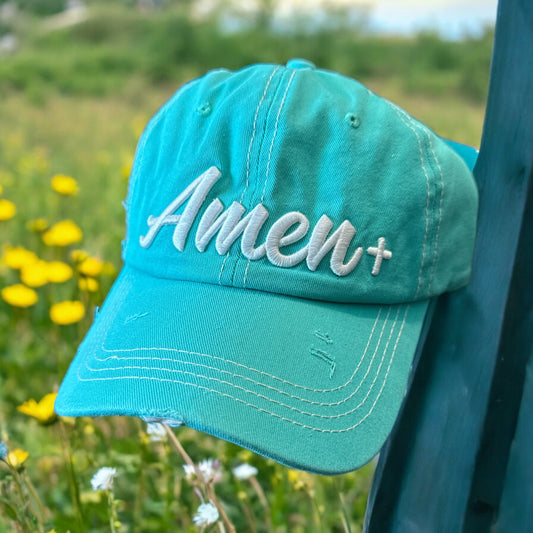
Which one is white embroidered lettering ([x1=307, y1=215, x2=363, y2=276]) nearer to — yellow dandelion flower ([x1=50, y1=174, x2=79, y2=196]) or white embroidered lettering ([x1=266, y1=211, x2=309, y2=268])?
white embroidered lettering ([x1=266, y1=211, x2=309, y2=268])

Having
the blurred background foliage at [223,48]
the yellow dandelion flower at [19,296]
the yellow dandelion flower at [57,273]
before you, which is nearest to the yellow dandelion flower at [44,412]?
the yellow dandelion flower at [57,273]

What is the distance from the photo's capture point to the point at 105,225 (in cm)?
298

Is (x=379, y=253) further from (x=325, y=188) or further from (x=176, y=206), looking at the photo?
(x=176, y=206)

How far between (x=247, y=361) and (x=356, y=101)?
38cm

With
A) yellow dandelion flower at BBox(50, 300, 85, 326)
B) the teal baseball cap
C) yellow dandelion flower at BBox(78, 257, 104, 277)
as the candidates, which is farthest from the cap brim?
yellow dandelion flower at BBox(50, 300, 85, 326)

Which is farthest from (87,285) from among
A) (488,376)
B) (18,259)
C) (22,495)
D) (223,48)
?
(223,48)

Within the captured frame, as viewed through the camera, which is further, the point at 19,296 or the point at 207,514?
the point at 19,296

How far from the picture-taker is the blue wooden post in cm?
80

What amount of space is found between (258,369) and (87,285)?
30.5 inches

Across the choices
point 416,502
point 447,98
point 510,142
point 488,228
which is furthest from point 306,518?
point 447,98

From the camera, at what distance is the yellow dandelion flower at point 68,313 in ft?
5.02

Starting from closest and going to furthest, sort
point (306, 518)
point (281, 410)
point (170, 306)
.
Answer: point (281, 410), point (170, 306), point (306, 518)

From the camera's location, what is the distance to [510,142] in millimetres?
806

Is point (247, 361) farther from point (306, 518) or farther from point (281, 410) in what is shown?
point (306, 518)
